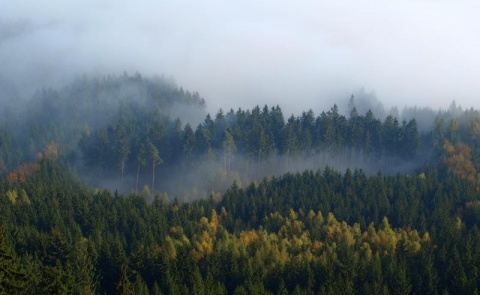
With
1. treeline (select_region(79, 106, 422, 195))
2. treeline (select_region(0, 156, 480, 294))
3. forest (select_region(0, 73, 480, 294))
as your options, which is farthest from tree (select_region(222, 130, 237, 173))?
treeline (select_region(0, 156, 480, 294))

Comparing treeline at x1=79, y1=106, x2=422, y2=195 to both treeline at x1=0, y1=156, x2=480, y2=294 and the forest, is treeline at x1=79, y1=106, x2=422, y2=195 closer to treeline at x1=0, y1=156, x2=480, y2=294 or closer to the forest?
the forest

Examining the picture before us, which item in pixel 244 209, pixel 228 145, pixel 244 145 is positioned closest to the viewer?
pixel 244 209

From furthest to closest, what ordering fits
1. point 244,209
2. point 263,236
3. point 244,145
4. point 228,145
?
point 244,145 → point 228,145 → point 244,209 → point 263,236

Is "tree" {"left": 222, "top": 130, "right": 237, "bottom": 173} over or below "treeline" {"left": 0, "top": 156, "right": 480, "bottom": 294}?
over

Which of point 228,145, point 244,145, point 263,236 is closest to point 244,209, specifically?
point 263,236

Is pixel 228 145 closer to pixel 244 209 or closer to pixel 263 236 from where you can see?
pixel 244 209

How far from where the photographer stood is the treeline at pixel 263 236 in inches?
3653

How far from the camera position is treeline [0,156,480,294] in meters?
92.8

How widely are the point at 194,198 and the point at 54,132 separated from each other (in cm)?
6766

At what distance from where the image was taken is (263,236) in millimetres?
113875

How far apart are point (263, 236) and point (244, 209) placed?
61.6ft

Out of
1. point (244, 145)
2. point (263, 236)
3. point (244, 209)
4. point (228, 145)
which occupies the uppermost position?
point (228, 145)

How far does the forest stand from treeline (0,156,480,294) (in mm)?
326

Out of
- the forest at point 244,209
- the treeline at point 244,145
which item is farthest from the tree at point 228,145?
the forest at point 244,209
